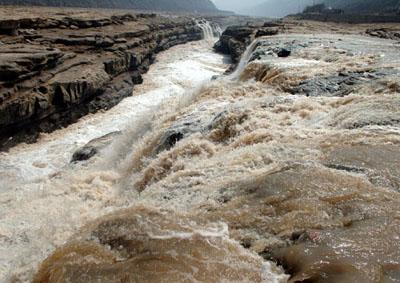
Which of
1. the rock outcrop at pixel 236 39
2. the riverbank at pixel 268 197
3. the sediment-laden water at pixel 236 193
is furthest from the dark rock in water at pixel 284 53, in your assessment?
the rock outcrop at pixel 236 39

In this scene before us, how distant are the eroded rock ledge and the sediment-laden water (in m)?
1.98

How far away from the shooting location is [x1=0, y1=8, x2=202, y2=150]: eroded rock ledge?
16.5 meters

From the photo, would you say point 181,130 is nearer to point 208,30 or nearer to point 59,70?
point 59,70

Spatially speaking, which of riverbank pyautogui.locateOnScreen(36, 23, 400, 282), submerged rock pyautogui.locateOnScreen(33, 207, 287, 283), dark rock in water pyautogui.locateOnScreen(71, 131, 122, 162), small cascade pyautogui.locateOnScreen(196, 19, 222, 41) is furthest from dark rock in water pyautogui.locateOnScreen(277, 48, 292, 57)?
small cascade pyautogui.locateOnScreen(196, 19, 222, 41)

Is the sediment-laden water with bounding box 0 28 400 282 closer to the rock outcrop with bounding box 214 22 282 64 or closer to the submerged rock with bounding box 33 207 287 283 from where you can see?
the submerged rock with bounding box 33 207 287 283

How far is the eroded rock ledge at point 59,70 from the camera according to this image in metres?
16.5

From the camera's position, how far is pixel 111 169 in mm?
12484

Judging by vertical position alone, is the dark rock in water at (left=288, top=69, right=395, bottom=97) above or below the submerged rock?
above

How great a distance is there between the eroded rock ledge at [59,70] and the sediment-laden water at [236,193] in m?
1.98

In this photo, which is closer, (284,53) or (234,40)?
(284,53)

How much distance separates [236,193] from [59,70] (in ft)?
49.6

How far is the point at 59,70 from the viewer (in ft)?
65.0

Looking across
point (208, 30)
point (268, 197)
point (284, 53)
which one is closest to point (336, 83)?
point (284, 53)

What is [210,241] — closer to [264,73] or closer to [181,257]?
[181,257]
